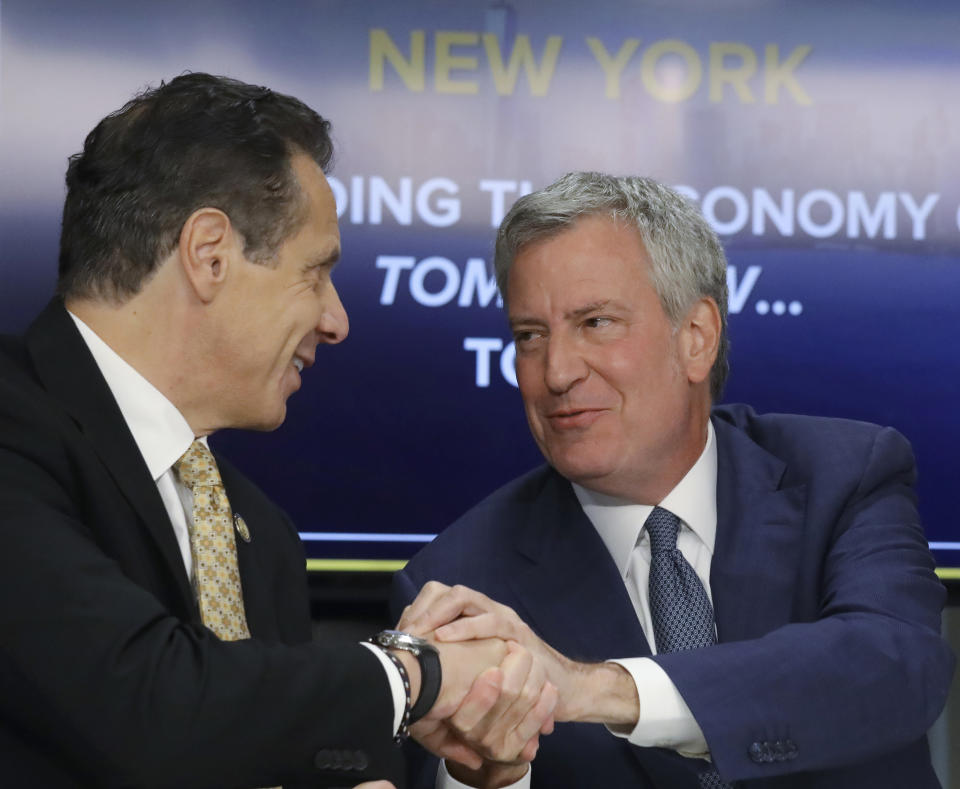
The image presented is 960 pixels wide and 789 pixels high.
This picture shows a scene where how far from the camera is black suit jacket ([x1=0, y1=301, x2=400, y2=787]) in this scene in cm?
155

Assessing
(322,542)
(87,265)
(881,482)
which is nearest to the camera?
(87,265)

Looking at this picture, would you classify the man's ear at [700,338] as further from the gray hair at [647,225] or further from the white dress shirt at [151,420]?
the white dress shirt at [151,420]

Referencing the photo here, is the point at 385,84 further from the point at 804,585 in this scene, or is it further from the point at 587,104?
the point at 804,585

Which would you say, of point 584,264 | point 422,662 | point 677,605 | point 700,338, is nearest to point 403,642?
point 422,662

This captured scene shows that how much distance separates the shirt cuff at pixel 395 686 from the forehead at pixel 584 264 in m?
0.90

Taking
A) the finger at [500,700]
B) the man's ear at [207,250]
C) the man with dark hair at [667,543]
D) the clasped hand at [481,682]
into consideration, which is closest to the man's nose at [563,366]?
the man with dark hair at [667,543]

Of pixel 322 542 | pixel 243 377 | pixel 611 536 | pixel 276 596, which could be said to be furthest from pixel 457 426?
pixel 243 377

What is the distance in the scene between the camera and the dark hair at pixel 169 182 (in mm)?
1979

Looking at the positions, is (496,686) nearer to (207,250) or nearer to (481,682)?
(481,682)

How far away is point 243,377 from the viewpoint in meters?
2.05

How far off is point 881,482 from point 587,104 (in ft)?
3.80

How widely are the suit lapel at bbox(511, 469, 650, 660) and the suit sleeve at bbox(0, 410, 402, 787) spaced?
74cm

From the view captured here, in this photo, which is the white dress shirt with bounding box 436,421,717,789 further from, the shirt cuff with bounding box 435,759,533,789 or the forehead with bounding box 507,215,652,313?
the forehead with bounding box 507,215,652,313

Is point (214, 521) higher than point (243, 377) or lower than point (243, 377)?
lower
